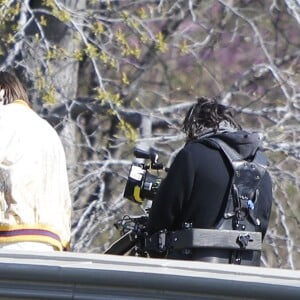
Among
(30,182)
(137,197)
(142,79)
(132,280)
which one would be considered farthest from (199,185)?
(142,79)

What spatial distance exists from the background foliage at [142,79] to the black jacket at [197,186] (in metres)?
2.99

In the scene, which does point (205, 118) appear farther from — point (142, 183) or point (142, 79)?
point (142, 79)

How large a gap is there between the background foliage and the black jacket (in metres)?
2.99

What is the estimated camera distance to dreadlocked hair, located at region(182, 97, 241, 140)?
4598 millimetres

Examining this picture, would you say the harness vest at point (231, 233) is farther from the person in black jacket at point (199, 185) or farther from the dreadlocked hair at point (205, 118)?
the dreadlocked hair at point (205, 118)

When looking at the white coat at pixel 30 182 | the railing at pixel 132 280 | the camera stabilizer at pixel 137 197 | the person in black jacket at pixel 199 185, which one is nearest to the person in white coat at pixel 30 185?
the white coat at pixel 30 182

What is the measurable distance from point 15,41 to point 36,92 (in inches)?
15.1

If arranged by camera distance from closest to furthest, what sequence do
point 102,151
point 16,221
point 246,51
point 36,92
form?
point 16,221 → point 36,92 → point 102,151 → point 246,51

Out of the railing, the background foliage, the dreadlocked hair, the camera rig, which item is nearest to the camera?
the railing

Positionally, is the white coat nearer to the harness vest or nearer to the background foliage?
the harness vest

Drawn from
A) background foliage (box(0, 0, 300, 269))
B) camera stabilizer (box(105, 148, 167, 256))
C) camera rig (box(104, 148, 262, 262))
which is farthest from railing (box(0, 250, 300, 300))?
background foliage (box(0, 0, 300, 269))

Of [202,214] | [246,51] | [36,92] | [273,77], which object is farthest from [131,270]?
[246,51]

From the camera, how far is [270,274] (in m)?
3.35

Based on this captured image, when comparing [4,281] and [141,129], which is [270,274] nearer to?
[4,281]
